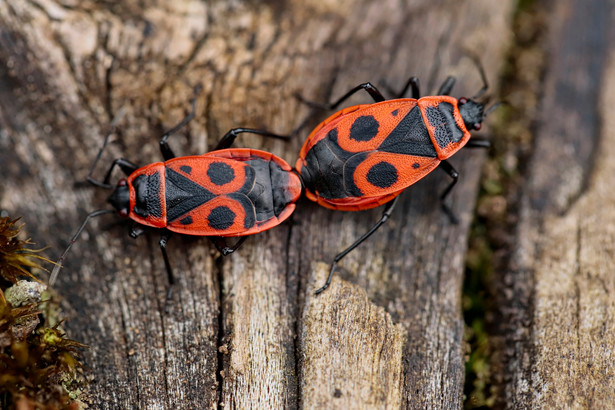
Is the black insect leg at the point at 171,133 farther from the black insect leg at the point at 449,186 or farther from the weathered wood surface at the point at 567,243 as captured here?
the weathered wood surface at the point at 567,243

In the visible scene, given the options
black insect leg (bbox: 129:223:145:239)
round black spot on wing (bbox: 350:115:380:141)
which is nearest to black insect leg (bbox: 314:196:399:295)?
round black spot on wing (bbox: 350:115:380:141)

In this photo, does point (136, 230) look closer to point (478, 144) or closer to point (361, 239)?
point (361, 239)

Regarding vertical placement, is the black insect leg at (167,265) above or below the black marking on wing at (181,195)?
below

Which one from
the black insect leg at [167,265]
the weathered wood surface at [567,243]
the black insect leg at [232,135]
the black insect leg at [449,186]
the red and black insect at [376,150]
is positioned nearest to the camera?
the weathered wood surface at [567,243]

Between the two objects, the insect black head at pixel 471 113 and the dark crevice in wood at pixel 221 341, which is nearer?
the dark crevice in wood at pixel 221 341

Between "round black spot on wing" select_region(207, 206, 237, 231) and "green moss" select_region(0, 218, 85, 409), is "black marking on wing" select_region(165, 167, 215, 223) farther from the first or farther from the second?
"green moss" select_region(0, 218, 85, 409)

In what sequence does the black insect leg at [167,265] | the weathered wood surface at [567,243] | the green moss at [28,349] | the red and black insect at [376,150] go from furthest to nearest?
1. the red and black insect at [376,150]
2. the black insect leg at [167,265]
3. the weathered wood surface at [567,243]
4. the green moss at [28,349]

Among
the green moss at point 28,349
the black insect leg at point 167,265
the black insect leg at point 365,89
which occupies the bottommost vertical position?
the green moss at point 28,349

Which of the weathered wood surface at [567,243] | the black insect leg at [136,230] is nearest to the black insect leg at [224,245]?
the black insect leg at [136,230]

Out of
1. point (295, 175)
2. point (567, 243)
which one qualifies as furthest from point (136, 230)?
point (567, 243)
